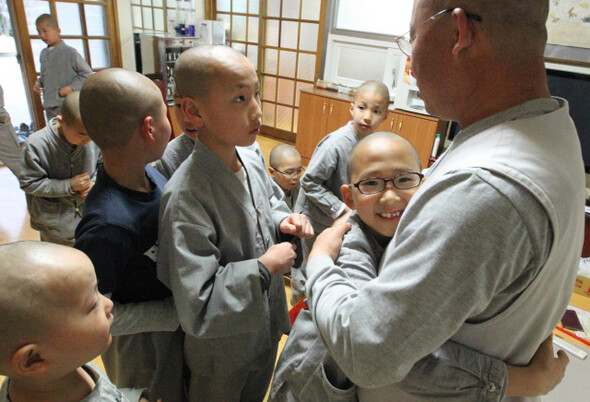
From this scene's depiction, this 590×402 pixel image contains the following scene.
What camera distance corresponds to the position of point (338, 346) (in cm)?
65

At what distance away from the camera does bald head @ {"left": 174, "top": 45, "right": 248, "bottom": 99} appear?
0.99m

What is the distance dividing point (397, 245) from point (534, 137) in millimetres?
242

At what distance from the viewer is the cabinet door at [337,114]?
4547mm

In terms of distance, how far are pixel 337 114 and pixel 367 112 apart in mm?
2450

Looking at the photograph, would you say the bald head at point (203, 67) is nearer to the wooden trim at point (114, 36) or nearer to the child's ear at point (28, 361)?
the child's ear at point (28, 361)

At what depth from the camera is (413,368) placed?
678 mm

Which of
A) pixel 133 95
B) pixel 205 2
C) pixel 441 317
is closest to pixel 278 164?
pixel 133 95

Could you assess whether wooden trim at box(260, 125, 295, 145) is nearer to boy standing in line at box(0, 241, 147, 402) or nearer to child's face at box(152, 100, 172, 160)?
child's face at box(152, 100, 172, 160)

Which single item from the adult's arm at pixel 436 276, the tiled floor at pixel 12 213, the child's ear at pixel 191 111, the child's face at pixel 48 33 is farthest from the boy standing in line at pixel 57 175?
the child's face at pixel 48 33

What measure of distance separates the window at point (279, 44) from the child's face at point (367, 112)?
3.13 m

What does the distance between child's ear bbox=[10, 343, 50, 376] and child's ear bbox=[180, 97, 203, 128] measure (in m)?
0.60

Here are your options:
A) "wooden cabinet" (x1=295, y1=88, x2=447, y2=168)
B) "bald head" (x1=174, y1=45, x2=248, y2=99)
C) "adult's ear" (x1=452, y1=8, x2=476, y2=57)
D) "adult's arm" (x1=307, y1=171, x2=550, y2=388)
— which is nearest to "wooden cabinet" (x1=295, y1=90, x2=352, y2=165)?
"wooden cabinet" (x1=295, y1=88, x2=447, y2=168)

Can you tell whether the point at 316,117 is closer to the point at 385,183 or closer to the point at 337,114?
the point at 337,114

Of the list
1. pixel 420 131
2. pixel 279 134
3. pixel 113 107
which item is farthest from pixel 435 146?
pixel 113 107
